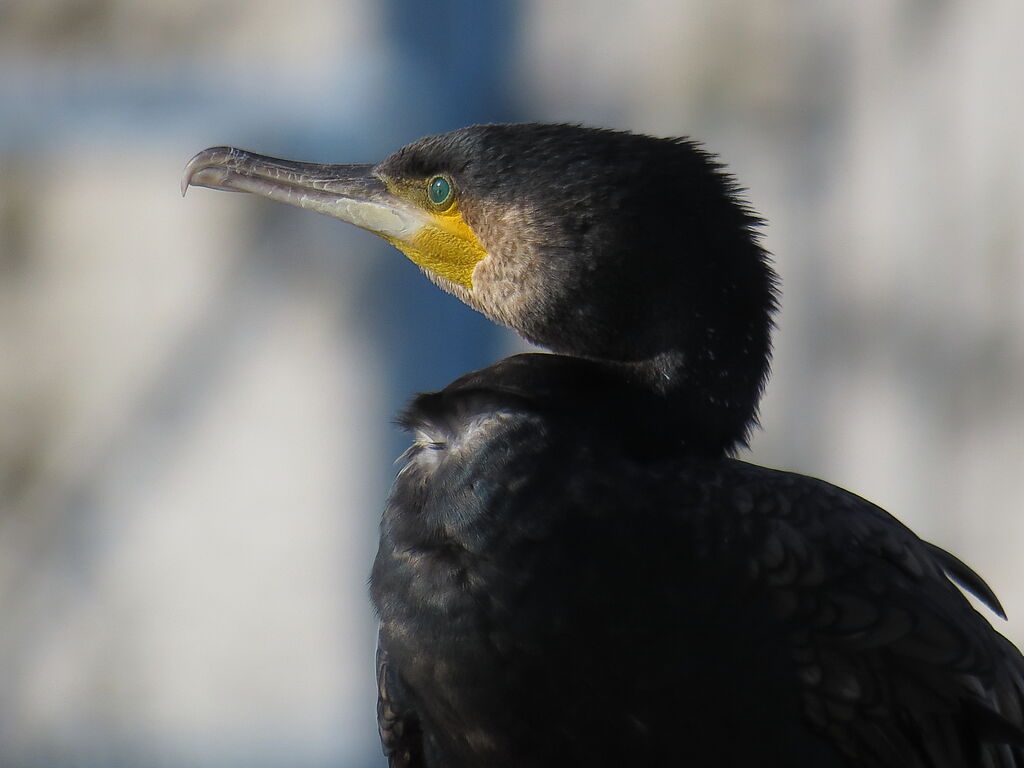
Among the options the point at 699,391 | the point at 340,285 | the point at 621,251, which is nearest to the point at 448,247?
the point at 621,251

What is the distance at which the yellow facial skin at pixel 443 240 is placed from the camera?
1.68 metres

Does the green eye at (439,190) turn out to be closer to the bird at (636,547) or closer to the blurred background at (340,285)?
the bird at (636,547)

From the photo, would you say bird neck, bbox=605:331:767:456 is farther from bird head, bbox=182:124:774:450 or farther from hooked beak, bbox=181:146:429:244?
hooked beak, bbox=181:146:429:244

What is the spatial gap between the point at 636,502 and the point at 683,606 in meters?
0.12

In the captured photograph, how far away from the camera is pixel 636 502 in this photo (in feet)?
4.53

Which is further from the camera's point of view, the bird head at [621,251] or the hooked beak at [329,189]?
the hooked beak at [329,189]

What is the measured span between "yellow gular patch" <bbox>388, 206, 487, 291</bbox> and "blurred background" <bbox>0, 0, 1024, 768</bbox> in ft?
4.97

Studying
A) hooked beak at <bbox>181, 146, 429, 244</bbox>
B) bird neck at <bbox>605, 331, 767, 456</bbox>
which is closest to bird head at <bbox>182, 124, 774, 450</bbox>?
bird neck at <bbox>605, 331, 767, 456</bbox>

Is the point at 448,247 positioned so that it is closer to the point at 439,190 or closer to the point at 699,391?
the point at 439,190

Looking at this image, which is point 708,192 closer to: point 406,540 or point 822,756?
point 406,540

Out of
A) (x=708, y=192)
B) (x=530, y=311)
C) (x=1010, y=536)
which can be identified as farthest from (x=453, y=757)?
(x=1010, y=536)

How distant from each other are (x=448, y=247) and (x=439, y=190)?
2.9 inches

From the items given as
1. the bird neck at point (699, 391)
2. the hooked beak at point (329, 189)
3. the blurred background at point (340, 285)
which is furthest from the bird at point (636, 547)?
the blurred background at point (340, 285)

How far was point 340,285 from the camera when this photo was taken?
135 inches
